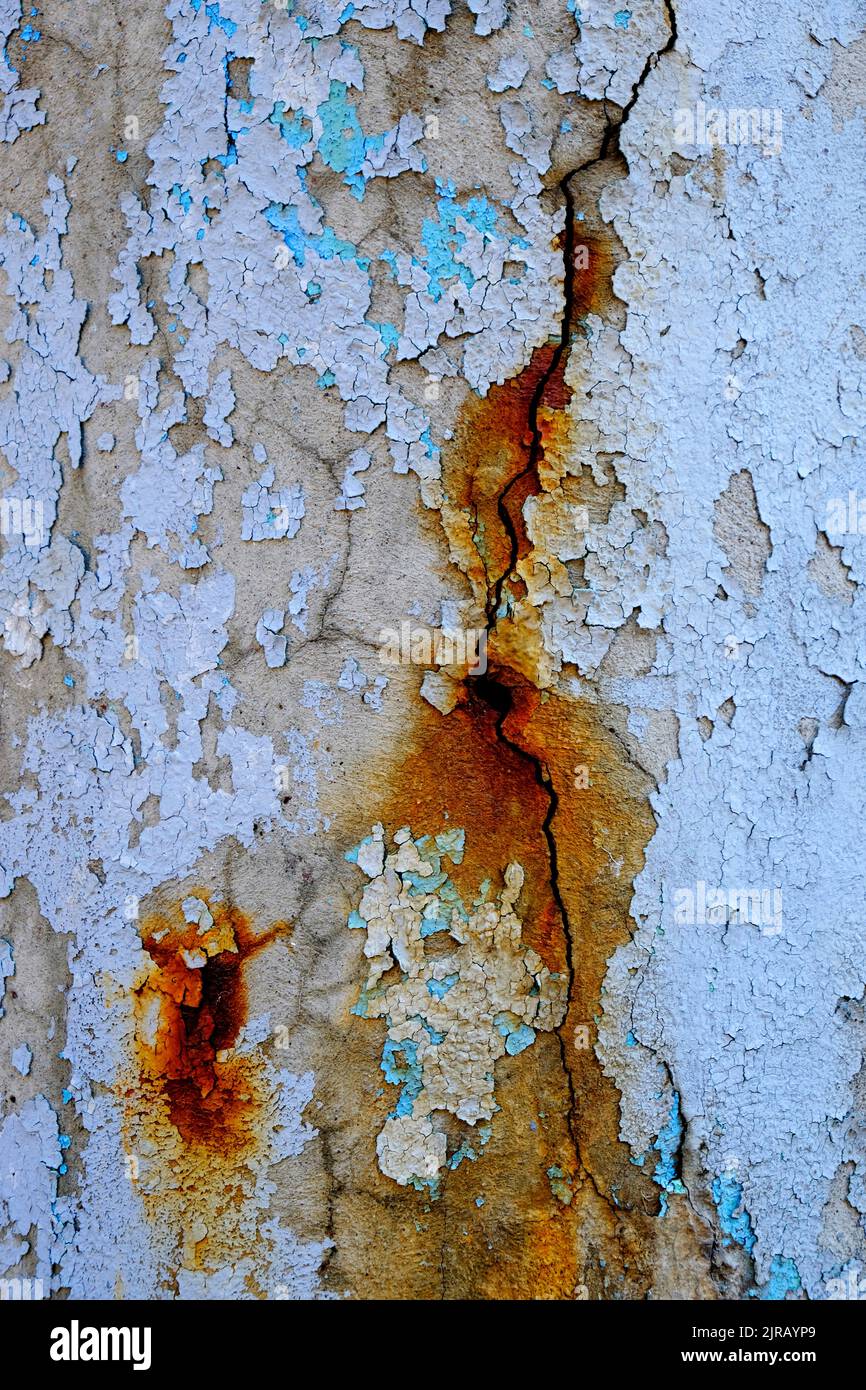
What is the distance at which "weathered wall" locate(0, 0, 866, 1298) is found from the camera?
119 centimetres

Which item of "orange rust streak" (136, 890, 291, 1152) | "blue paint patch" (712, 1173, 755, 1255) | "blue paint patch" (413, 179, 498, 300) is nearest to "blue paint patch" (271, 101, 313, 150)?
"blue paint patch" (413, 179, 498, 300)

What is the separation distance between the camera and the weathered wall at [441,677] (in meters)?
1.19

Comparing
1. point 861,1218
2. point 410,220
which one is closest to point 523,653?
point 410,220

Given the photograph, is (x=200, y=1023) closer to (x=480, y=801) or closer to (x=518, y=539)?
(x=480, y=801)

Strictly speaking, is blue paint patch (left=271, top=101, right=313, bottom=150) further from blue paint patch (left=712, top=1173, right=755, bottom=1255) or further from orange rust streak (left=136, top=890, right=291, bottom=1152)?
blue paint patch (left=712, top=1173, right=755, bottom=1255)

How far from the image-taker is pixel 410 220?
3.88 feet

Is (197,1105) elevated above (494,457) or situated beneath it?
situated beneath

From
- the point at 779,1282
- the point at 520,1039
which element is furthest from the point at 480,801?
the point at 779,1282

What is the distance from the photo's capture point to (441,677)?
3.99 feet

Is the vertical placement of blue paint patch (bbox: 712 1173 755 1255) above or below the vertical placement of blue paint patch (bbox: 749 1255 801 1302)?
above

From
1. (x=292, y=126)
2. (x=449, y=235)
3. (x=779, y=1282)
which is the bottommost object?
(x=779, y=1282)

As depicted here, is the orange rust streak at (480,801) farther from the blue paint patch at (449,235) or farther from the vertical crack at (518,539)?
the blue paint patch at (449,235)

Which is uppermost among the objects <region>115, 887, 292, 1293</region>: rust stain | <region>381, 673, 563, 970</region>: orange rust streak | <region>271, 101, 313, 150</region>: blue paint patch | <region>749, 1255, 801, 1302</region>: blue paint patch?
<region>271, 101, 313, 150</region>: blue paint patch
